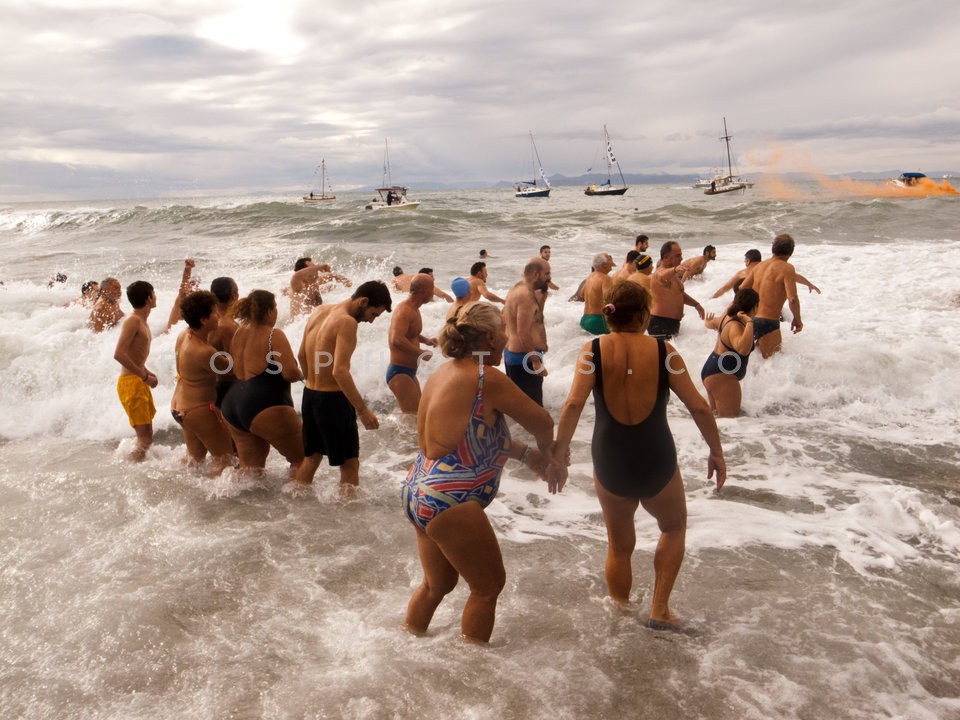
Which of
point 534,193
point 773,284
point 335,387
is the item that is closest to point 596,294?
point 773,284

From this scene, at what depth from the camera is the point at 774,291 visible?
7.48 meters

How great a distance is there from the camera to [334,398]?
4.70 m

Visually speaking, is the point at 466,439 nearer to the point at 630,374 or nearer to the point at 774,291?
the point at 630,374

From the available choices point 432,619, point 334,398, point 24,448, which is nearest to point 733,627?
point 432,619

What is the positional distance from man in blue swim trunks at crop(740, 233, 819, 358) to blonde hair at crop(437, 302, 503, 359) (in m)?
5.69

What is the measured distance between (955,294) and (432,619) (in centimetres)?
1157

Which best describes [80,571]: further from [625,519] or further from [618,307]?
[618,307]

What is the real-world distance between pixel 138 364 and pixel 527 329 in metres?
3.53

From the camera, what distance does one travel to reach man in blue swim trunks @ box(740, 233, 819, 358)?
7.38m

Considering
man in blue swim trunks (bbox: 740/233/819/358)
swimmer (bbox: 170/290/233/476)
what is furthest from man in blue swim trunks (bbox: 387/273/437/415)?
man in blue swim trunks (bbox: 740/233/819/358)

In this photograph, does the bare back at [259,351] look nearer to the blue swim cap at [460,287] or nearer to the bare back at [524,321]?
the blue swim cap at [460,287]

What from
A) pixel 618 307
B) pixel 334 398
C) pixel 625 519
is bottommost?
pixel 625 519

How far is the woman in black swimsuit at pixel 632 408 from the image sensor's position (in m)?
3.04

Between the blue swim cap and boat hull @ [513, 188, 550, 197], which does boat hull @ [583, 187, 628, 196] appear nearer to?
boat hull @ [513, 188, 550, 197]
